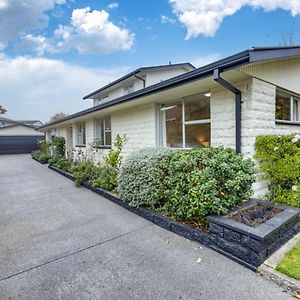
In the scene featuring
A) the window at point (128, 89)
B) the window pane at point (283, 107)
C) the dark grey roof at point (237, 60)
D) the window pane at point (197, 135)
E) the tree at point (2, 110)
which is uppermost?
the tree at point (2, 110)

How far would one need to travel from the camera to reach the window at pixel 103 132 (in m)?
10.6

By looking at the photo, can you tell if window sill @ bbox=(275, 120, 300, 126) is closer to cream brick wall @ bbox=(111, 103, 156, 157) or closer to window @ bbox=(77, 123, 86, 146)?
cream brick wall @ bbox=(111, 103, 156, 157)

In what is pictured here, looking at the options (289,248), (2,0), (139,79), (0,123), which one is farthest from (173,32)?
(0,123)

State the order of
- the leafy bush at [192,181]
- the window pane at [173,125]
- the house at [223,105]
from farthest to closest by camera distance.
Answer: the window pane at [173,125] → the house at [223,105] → the leafy bush at [192,181]

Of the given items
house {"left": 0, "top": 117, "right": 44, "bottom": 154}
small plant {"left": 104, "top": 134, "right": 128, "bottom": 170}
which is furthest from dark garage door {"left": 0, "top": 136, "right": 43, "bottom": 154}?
small plant {"left": 104, "top": 134, "right": 128, "bottom": 170}

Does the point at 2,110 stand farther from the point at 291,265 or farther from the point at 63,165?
the point at 291,265

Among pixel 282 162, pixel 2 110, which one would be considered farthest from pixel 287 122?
pixel 2 110

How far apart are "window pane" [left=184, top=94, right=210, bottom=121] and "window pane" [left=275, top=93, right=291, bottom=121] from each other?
1.76 m

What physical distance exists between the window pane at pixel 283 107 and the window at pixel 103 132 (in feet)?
23.2

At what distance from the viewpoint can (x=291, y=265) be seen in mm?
2764

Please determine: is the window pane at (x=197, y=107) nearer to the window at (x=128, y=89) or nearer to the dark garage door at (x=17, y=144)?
the window at (x=128, y=89)

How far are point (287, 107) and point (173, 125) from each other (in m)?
3.26

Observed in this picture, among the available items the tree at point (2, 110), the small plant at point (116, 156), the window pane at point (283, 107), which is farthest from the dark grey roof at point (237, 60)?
the tree at point (2, 110)

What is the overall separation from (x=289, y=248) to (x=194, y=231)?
138 cm
